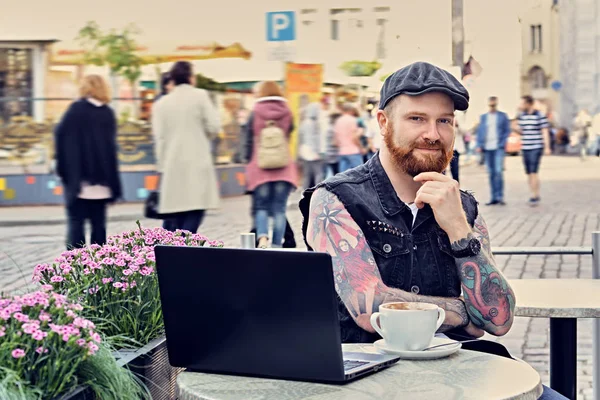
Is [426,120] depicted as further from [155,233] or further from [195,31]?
[195,31]

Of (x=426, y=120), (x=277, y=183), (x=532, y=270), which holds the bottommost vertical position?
(x=532, y=270)

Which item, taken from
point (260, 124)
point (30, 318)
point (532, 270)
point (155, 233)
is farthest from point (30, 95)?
point (30, 318)

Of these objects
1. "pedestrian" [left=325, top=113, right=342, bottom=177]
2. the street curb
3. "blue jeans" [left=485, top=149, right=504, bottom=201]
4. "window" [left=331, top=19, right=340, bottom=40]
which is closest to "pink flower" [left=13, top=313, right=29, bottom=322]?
the street curb

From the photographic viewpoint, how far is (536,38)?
71250mm

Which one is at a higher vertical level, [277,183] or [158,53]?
[158,53]

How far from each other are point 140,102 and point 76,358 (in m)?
17.8

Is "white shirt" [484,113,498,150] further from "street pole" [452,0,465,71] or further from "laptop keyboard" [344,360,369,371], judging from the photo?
"laptop keyboard" [344,360,369,371]

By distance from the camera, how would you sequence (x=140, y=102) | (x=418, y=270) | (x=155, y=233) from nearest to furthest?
(x=418, y=270) < (x=155, y=233) < (x=140, y=102)

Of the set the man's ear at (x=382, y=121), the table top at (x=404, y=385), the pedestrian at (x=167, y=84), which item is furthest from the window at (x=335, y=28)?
the table top at (x=404, y=385)

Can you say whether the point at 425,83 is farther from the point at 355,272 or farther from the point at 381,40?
the point at 381,40

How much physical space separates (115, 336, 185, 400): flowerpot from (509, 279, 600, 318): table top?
1.10m

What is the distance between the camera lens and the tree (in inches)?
819

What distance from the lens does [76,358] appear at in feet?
7.69

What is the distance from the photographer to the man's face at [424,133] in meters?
3.10
